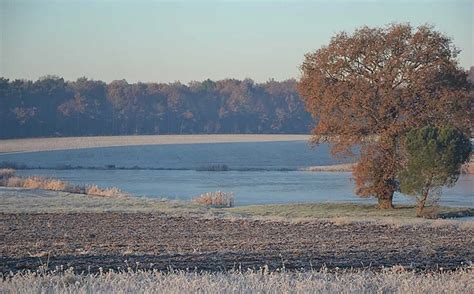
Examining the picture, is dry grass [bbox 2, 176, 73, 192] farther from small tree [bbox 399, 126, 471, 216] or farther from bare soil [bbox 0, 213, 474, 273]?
small tree [bbox 399, 126, 471, 216]

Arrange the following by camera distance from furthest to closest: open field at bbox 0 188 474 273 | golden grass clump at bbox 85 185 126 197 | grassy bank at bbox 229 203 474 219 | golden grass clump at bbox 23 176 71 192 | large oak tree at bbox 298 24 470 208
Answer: golden grass clump at bbox 23 176 71 192, golden grass clump at bbox 85 185 126 197, large oak tree at bbox 298 24 470 208, grassy bank at bbox 229 203 474 219, open field at bbox 0 188 474 273

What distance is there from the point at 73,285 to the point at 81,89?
127216 millimetres

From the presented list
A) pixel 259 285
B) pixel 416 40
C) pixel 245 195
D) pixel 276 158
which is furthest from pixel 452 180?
pixel 276 158

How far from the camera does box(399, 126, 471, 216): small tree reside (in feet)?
128

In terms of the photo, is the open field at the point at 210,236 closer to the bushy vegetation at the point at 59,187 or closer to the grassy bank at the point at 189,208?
the grassy bank at the point at 189,208

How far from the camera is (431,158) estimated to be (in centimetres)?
3884

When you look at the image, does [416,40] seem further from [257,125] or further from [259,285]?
[257,125]

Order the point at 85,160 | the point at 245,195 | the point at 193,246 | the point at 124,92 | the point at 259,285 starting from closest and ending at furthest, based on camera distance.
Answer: the point at 259,285, the point at 193,246, the point at 245,195, the point at 85,160, the point at 124,92

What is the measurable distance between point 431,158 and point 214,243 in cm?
1699

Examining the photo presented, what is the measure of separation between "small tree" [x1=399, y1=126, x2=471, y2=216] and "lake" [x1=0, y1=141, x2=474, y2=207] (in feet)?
29.8

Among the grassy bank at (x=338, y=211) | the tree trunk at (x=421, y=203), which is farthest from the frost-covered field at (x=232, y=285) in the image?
the tree trunk at (x=421, y=203)

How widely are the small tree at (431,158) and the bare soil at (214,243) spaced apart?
6456 millimetres

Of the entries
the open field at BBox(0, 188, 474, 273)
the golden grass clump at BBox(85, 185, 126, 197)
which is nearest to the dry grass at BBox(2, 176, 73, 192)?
the golden grass clump at BBox(85, 185, 126, 197)

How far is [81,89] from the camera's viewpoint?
137125 mm
